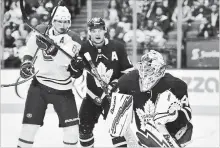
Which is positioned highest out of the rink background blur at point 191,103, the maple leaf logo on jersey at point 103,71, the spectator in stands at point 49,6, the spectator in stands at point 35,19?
the spectator in stands at point 49,6

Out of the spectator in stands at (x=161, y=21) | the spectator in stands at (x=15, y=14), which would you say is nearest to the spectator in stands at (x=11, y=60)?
the spectator in stands at (x=15, y=14)

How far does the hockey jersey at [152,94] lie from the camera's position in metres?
2.44

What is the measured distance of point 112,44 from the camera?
354 centimetres

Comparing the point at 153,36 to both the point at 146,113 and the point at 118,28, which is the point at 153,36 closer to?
the point at 118,28

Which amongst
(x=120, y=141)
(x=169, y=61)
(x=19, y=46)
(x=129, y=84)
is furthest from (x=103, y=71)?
(x=19, y=46)

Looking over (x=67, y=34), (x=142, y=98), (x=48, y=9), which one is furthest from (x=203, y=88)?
(x=142, y=98)

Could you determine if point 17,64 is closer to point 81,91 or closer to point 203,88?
point 81,91

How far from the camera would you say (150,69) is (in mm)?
2371

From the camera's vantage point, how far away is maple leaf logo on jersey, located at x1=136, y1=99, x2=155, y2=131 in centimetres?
242

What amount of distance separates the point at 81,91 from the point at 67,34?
203cm

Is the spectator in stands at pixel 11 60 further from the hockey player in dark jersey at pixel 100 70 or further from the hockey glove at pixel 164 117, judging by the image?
the hockey glove at pixel 164 117

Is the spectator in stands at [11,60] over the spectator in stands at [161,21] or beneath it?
beneath

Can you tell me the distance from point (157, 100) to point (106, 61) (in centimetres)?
109

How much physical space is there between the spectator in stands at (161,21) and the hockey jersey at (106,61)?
89.8 inches
